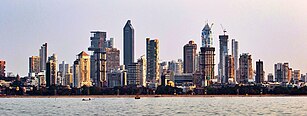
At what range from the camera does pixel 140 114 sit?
11419 cm

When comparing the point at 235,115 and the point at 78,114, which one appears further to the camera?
the point at 78,114

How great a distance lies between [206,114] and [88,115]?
17.9 m

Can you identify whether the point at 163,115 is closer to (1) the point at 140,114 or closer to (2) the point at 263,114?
(1) the point at 140,114

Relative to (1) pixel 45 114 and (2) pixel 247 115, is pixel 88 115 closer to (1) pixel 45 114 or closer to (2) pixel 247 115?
(1) pixel 45 114

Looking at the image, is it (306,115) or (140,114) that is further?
(140,114)

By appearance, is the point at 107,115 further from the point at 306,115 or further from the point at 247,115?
the point at 306,115

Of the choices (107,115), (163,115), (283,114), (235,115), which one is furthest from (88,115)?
(283,114)

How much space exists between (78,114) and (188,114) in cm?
1764

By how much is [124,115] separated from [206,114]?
1251cm

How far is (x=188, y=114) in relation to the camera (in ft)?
370

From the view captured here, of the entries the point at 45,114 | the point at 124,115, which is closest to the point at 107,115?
the point at 124,115

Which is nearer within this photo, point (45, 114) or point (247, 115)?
point (247, 115)

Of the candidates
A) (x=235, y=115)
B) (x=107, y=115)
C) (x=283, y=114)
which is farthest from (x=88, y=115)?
(x=283, y=114)

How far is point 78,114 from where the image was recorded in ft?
384
